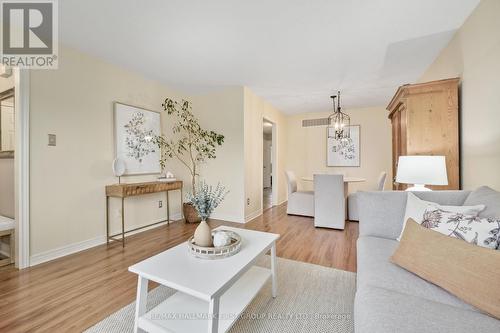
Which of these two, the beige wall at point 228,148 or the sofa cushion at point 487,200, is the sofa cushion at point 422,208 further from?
the beige wall at point 228,148

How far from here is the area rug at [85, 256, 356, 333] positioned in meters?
1.37

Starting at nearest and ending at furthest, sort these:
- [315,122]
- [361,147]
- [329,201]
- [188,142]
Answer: [329,201], [188,142], [361,147], [315,122]

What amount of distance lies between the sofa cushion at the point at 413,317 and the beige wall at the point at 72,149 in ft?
9.81

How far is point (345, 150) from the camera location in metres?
5.30

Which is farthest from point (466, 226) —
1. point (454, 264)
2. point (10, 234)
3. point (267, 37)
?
point (10, 234)

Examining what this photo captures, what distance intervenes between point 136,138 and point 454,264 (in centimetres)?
355

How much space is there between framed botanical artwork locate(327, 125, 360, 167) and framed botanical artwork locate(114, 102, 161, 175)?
4.03 metres

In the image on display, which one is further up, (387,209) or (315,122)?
(315,122)

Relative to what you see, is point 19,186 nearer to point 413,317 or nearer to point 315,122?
point 413,317

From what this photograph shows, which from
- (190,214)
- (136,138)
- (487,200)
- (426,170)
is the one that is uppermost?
(136,138)

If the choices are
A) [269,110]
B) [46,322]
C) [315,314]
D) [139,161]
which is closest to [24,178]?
[139,161]

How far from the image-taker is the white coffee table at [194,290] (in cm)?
103

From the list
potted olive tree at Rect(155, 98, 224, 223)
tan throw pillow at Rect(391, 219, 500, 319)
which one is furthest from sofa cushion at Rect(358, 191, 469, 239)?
potted olive tree at Rect(155, 98, 224, 223)

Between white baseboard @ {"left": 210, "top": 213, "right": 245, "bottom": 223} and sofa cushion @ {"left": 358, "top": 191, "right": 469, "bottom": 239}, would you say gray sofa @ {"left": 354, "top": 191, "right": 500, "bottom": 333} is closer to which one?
sofa cushion @ {"left": 358, "top": 191, "right": 469, "bottom": 239}
